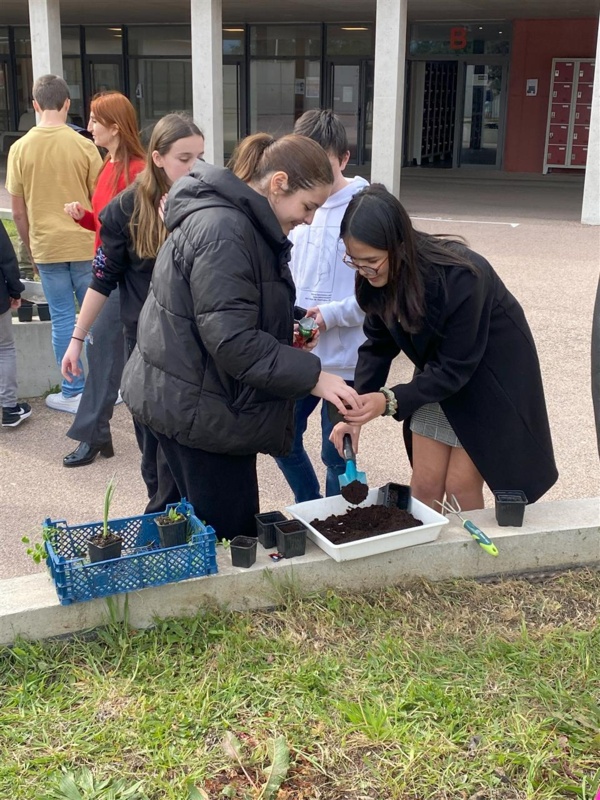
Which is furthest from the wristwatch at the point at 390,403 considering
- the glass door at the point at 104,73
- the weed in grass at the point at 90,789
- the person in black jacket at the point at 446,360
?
the glass door at the point at 104,73

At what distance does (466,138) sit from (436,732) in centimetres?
2282

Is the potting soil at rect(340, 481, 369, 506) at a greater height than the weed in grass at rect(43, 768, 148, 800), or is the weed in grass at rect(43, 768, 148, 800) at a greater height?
the potting soil at rect(340, 481, 369, 506)

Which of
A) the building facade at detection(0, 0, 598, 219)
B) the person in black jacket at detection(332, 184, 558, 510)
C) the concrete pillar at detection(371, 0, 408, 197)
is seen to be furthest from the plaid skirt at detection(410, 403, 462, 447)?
the building facade at detection(0, 0, 598, 219)

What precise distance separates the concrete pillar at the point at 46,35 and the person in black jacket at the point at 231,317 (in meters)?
16.2

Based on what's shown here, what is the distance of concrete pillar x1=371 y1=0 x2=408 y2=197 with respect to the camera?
48.6 ft

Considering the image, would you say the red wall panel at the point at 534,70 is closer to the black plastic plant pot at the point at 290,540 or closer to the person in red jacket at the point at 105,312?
the person in red jacket at the point at 105,312

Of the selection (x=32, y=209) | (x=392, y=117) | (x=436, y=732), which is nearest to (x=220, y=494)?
(x=436, y=732)

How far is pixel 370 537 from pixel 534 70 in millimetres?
21097

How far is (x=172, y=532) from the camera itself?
309 cm

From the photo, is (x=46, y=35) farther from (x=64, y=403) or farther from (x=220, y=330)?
(x=220, y=330)

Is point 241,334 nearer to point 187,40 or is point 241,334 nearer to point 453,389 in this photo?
point 453,389

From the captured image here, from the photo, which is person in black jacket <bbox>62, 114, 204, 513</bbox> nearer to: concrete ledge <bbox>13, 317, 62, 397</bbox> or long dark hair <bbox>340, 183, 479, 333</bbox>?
long dark hair <bbox>340, 183, 479, 333</bbox>

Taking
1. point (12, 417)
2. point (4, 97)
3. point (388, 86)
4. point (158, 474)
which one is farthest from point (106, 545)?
point (4, 97)

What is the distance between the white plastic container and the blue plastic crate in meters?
0.40
